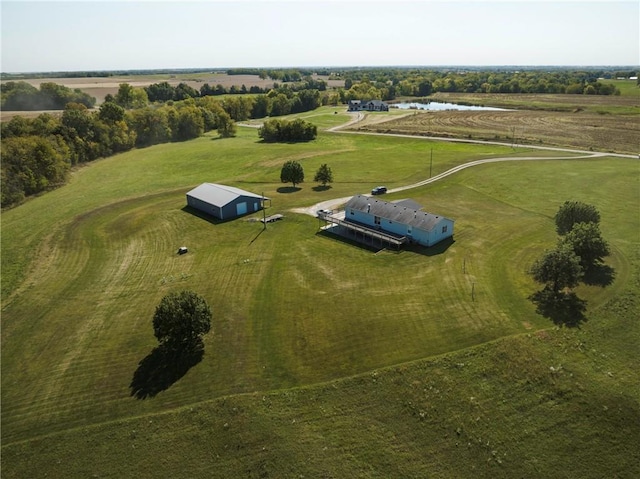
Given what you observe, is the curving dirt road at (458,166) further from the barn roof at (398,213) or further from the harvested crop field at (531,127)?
the barn roof at (398,213)

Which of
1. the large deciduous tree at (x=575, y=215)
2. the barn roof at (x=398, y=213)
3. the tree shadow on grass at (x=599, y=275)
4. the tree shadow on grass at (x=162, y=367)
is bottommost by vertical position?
the tree shadow on grass at (x=162, y=367)

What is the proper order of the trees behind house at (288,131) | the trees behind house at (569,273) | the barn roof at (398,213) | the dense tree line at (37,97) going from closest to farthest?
the trees behind house at (569,273) → the barn roof at (398,213) → the trees behind house at (288,131) → the dense tree line at (37,97)

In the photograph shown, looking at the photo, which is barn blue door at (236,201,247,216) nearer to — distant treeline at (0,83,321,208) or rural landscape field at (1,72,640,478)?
rural landscape field at (1,72,640,478)

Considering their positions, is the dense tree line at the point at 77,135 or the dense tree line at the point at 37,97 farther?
the dense tree line at the point at 37,97

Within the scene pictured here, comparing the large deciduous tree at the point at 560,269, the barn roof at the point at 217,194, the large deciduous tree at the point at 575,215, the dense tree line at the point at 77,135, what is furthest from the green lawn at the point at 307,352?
the dense tree line at the point at 77,135

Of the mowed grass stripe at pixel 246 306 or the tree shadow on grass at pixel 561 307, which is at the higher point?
the tree shadow on grass at pixel 561 307

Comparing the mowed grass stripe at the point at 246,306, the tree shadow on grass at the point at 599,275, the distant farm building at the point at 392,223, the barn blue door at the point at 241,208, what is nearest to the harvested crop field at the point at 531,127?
the mowed grass stripe at the point at 246,306

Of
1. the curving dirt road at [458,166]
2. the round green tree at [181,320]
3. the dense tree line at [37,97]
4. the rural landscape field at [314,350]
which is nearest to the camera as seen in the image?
the rural landscape field at [314,350]
